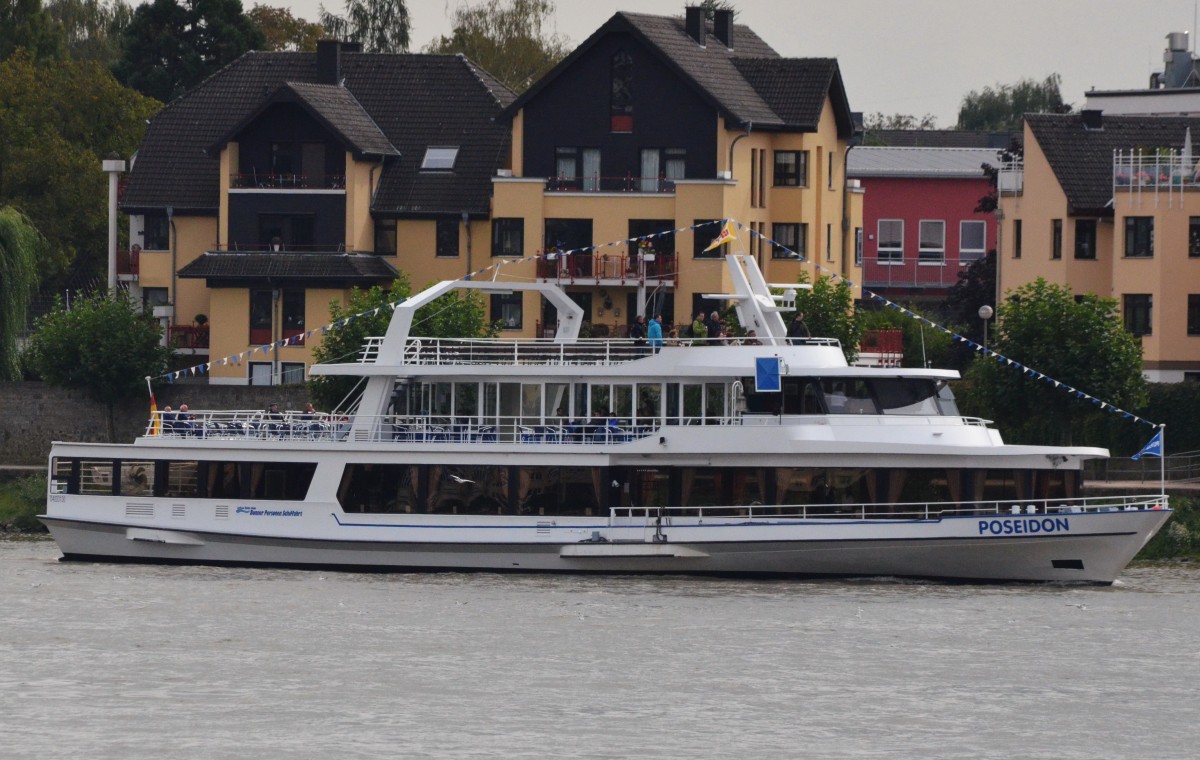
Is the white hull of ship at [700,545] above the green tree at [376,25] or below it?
below

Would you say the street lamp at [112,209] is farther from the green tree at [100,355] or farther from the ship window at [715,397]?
the ship window at [715,397]

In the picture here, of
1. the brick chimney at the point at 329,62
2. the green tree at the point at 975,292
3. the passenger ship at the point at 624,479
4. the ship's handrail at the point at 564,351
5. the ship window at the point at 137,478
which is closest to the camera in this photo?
the passenger ship at the point at 624,479

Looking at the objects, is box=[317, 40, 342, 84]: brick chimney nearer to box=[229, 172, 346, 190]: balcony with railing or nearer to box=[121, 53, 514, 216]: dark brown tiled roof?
box=[121, 53, 514, 216]: dark brown tiled roof

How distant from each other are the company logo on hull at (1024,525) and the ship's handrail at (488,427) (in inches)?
75.4

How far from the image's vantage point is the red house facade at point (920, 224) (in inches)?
3666

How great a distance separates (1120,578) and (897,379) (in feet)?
19.5

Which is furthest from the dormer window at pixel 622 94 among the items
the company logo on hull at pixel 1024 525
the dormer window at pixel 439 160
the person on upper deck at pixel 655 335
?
the company logo on hull at pixel 1024 525

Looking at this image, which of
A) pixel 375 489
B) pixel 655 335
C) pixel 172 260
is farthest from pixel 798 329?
pixel 172 260

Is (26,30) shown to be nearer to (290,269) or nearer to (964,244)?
(290,269)

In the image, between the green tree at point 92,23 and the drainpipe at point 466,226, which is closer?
the drainpipe at point 466,226

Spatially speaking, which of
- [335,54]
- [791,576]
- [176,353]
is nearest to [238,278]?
[176,353]

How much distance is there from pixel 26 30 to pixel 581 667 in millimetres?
62781

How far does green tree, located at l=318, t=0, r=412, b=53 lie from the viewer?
97.6 metres

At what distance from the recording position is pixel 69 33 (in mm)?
108438
